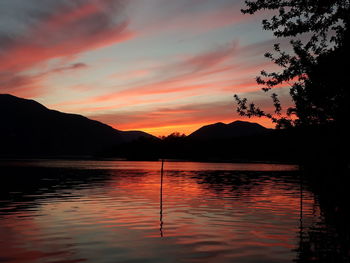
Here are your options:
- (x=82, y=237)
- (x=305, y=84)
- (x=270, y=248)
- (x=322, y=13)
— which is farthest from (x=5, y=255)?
(x=322, y=13)

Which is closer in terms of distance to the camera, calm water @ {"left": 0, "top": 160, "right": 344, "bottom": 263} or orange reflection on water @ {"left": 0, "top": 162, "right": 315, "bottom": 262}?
calm water @ {"left": 0, "top": 160, "right": 344, "bottom": 263}

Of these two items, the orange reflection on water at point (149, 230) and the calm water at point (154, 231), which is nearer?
the calm water at point (154, 231)

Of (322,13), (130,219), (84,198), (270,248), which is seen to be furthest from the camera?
(84,198)

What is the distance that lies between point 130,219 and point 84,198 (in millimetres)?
17577

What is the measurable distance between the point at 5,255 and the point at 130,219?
13194mm

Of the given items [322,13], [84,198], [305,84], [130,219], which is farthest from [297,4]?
[84,198]

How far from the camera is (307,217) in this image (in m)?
34.6

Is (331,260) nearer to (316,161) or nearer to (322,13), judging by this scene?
(316,161)

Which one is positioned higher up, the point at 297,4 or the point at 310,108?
the point at 297,4

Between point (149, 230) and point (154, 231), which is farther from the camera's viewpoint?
point (149, 230)

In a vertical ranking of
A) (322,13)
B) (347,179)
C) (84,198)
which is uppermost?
(322,13)

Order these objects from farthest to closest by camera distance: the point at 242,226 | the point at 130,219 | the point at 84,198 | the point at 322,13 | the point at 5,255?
the point at 84,198
the point at 130,219
the point at 242,226
the point at 5,255
the point at 322,13

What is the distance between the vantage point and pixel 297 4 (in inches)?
745

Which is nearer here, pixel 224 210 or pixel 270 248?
pixel 270 248
